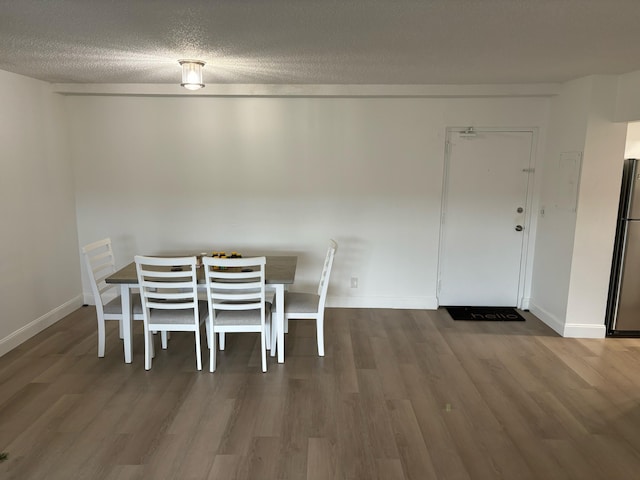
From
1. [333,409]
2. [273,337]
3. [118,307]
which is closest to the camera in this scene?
[333,409]

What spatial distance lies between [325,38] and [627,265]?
3.32 meters

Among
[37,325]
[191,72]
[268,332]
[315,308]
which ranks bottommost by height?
[37,325]

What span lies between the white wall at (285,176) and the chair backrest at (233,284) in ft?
4.44

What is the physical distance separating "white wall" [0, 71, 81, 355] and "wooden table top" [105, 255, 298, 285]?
1032 mm

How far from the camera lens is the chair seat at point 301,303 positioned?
136 inches

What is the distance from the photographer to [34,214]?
389 centimetres

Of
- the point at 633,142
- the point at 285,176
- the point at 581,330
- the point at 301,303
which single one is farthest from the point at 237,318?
the point at 633,142

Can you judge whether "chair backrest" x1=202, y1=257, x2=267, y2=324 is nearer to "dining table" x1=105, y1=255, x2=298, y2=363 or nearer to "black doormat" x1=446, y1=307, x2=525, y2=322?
"dining table" x1=105, y1=255, x2=298, y2=363

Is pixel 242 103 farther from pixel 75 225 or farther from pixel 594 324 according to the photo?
pixel 594 324

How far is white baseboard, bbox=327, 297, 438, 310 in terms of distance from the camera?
466cm

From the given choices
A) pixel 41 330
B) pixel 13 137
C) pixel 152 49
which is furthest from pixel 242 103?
pixel 41 330

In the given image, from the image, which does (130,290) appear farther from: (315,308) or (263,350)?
(315,308)

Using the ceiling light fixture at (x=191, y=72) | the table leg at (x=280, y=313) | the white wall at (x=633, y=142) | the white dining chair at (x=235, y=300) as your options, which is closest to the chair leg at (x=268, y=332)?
the white dining chair at (x=235, y=300)

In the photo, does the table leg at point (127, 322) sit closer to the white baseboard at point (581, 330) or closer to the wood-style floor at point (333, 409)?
the wood-style floor at point (333, 409)
